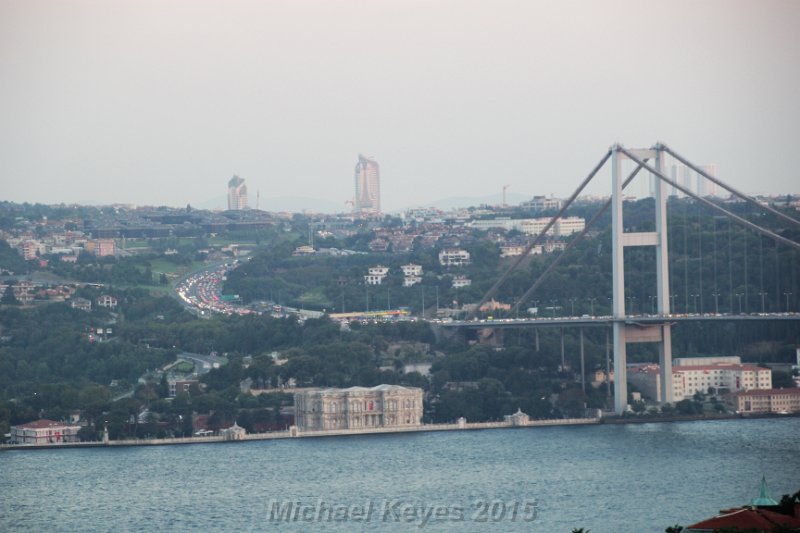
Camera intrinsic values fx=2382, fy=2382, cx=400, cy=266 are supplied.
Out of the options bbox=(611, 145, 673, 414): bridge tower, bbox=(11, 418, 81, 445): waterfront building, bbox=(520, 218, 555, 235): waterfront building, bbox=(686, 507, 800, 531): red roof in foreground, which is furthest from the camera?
bbox=(520, 218, 555, 235): waterfront building

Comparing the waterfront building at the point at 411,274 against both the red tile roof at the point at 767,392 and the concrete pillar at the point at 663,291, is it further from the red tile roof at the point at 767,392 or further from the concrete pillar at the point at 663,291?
the red tile roof at the point at 767,392

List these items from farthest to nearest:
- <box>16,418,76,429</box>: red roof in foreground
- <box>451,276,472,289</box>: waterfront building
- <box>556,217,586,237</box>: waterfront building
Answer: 1. <box>556,217,586,237</box>: waterfront building
2. <box>451,276,472,289</box>: waterfront building
3. <box>16,418,76,429</box>: red roof in foreground

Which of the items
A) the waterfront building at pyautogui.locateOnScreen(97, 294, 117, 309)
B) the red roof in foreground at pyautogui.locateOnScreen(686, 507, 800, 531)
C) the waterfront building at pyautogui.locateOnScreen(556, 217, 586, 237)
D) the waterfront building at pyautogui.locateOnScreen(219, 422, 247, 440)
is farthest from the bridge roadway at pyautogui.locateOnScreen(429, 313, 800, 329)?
the waterfront building at pyautogui.locateOnScreen(556, 217, 586, 237)

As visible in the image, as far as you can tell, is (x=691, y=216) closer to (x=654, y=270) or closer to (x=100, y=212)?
(x=654, y=270)

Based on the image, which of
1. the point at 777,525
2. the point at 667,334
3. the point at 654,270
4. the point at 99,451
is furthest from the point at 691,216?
the point at 777,525

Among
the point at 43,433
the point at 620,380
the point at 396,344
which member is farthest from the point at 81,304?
the point at 620,380

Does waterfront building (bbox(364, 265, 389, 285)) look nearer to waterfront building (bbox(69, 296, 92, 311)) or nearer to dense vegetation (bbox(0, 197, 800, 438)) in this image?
dense vegetation (bbox(0, 197, 800, 438))

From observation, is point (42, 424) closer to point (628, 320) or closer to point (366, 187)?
point (628, 320)

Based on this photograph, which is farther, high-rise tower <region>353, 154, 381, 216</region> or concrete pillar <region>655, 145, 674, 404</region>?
high-rise tower <region>353, 154, 381, 216</region>
